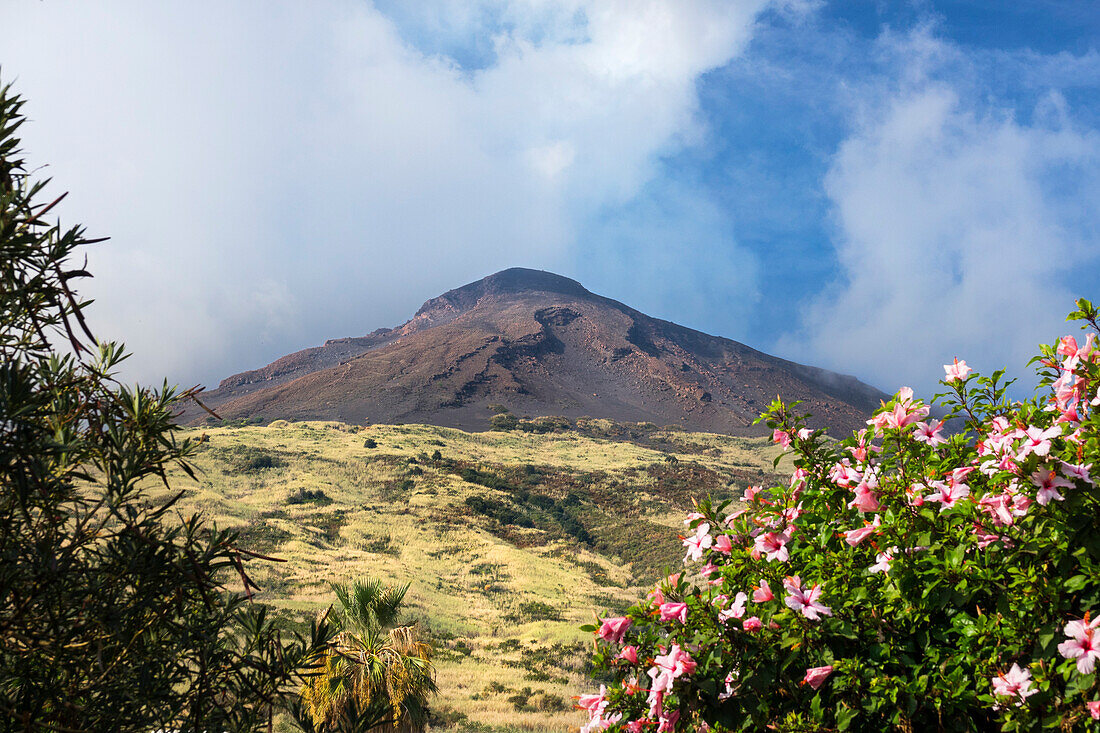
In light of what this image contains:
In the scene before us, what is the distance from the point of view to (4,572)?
5.93 ft

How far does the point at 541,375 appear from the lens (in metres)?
119

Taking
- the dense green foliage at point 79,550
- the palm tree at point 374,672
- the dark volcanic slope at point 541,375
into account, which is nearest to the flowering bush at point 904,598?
the dense green foliage at point 79,550

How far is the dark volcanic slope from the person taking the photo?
325ft

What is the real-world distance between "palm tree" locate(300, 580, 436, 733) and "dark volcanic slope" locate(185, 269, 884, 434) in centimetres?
8131

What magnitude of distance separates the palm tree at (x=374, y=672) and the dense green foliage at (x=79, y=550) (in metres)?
5.83

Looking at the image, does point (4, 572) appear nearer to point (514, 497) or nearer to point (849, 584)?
point (849, 584)

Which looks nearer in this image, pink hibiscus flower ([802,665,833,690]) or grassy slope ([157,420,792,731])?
pink hibiscus flower ([802,665,833,690])

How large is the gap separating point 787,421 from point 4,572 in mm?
2787

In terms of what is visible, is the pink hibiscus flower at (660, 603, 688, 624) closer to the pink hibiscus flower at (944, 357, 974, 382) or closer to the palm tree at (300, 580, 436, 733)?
the pink hibiscus flower at (944, 357, 974, 382)

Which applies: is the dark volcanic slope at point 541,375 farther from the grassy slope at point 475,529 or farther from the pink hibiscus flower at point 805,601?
the pink hibiscus flower at point 805,601

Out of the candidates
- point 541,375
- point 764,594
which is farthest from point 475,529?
point 541,375

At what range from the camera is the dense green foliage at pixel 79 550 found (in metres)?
1.74

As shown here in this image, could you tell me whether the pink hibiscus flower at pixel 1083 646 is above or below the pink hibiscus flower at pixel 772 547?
below

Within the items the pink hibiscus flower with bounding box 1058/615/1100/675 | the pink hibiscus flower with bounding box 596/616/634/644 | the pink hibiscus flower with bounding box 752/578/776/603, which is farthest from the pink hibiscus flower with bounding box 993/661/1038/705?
the pink hibiscus flower with bounding box 596/616/634/644
